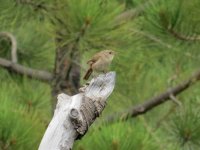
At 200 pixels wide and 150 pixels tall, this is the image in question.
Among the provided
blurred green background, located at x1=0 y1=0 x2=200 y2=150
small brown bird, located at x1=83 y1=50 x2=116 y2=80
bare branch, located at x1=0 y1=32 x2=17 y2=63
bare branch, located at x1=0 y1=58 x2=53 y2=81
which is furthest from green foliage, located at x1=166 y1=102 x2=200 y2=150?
bare branch, located at x1=0 y1=32 x2=17 y2=63

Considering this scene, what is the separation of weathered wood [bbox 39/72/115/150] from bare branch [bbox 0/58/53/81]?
103cm

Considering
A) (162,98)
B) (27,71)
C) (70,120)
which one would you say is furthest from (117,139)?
(27,71)

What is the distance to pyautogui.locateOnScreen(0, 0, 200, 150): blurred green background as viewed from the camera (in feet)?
6.78

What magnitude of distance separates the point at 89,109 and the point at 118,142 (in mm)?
307

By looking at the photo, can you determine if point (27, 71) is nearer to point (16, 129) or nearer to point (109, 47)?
point (109, 47)

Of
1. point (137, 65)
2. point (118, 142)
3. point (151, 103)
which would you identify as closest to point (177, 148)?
point (151, 103)

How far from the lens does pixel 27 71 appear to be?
281 centimetres

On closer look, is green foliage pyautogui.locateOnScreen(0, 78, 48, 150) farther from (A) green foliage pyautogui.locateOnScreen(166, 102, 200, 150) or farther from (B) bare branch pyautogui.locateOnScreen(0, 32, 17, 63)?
(B) bare branch pyautogui.locateOnScreen(0, 32, 17, 63)

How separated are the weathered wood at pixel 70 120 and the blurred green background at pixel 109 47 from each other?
11.7 inches

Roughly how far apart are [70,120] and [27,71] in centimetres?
112

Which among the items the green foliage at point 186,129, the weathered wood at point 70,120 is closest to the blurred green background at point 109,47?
the green foliage at point 186,129

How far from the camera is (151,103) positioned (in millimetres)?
2631

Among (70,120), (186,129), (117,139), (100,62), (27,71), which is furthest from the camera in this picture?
(27,71)

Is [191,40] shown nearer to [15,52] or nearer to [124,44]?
[124,44]
